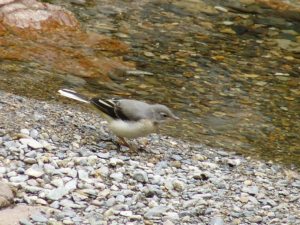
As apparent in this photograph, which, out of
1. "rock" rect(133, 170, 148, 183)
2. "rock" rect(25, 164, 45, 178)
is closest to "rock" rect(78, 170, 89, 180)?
"rock" rect(25, 164, 45, 178)

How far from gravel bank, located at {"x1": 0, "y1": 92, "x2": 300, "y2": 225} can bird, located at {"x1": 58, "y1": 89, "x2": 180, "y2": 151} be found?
0.34m

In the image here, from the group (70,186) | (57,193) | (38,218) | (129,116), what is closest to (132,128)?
(129,116)

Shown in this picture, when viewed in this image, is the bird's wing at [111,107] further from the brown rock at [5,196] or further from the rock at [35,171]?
the brown rock at [5,196]

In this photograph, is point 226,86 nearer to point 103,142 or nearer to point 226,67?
point 226,67

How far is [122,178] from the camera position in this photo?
235 inches

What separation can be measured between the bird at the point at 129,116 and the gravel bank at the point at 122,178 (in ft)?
1.12

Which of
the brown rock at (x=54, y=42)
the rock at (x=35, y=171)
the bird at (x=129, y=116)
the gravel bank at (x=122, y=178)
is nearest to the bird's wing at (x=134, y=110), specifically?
the bird at (x=129, y=116)

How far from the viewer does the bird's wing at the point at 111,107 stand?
22.1 feet

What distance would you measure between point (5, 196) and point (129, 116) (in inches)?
91.6

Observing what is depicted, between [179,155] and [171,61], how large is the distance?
449 centimetres

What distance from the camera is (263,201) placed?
19.9 ft

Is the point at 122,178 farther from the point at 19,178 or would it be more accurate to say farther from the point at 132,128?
the point at 19,178

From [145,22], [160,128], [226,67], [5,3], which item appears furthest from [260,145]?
[5,3]

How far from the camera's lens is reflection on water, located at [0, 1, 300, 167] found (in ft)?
28.3
